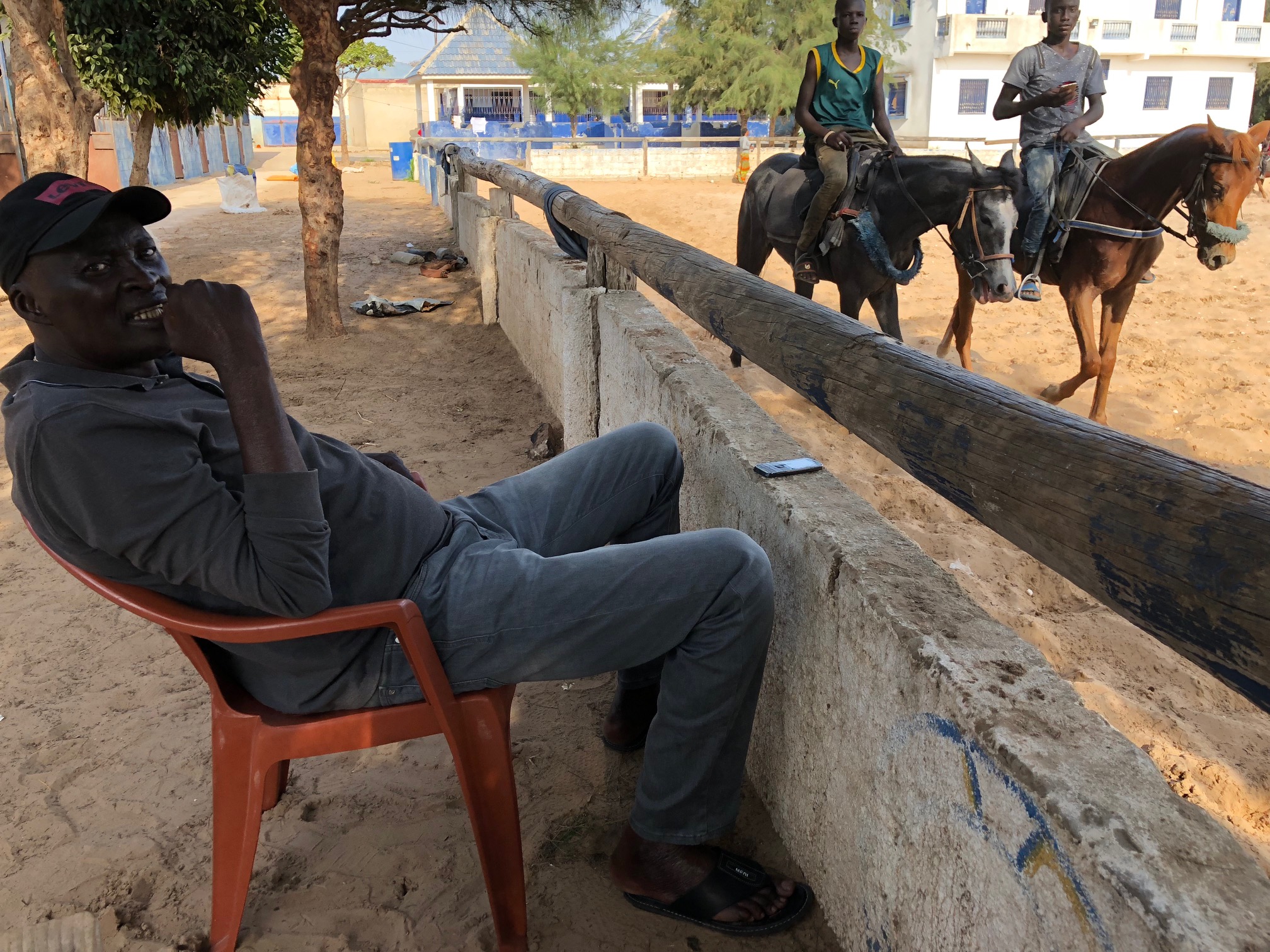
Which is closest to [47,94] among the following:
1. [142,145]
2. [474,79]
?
[142,145]

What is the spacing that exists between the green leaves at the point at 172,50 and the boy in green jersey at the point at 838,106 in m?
5.06

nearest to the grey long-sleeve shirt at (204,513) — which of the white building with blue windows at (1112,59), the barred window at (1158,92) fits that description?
the white building with blue windows at (1112,59)

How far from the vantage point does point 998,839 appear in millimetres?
1184

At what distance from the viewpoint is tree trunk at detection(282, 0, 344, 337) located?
7.31 metres

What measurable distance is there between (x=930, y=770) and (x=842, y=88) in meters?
5.52

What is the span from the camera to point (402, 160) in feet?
97.7

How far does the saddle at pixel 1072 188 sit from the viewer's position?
19.5ft

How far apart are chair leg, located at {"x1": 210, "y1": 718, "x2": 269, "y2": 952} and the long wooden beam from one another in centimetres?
138

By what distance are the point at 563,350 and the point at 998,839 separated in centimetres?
350

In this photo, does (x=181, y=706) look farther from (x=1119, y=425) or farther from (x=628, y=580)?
(x=1119, y=425)

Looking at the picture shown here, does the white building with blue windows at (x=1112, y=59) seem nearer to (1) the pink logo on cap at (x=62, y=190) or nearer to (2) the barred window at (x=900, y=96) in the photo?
(2) the barred window at (x=900, y=96)

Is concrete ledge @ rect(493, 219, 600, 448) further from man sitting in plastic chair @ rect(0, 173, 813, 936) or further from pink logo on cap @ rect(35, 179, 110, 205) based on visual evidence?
pink logo on cap @ rect(35, 179, 110, 205)

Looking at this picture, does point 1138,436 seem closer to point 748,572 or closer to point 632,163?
point 748,572

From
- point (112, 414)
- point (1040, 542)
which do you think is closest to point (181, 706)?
point (112, 414)
